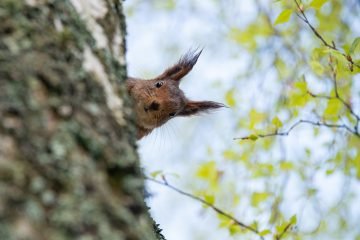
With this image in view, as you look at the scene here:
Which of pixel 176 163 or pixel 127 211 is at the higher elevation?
pixel 176 163

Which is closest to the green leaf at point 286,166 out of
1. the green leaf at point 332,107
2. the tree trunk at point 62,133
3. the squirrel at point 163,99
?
the green leaf at point 332,107

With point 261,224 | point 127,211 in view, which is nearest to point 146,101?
point 261,224

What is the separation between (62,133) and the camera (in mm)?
690

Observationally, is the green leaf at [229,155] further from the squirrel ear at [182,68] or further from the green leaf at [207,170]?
the squirrel ear at [182,68]

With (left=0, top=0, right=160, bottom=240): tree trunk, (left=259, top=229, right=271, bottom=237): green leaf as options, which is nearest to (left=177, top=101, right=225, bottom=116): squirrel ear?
(left=259, top=229, right=271, bottom=237): green leaf

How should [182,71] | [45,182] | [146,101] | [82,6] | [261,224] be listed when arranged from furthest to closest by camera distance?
1. [182,71]
2. [146,101]
3. [261,224]
4. [82,6]
5. [45,182]

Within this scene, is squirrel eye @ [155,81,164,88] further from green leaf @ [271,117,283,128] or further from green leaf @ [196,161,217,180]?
green leaf @ [271,117,283,128]

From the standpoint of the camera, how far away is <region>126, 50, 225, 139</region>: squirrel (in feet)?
8.80

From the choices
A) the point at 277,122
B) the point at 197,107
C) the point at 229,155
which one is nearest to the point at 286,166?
the point at 229,155

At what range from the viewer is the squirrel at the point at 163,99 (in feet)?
8.80

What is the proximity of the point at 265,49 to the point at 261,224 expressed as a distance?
139cm

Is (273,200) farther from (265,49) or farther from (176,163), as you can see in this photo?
(176,163)

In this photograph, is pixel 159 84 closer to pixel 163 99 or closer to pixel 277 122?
pixel 163 99

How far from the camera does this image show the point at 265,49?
3.03 m
